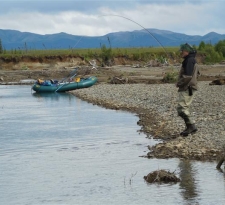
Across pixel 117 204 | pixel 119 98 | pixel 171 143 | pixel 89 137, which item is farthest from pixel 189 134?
pixel 119 98

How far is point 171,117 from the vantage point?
17.5m

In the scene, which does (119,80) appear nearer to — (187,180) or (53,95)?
(53,95)

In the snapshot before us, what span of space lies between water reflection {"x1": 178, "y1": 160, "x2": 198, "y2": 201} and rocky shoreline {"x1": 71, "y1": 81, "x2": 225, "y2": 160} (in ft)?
1.61

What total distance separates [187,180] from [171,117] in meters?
7.12

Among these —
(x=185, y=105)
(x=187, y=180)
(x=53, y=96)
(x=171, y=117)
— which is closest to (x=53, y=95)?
(x=53, y=96)

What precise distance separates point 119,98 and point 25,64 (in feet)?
104

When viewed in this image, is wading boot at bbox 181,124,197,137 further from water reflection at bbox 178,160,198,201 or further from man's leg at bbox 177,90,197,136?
water reflection at bbox 178,160,198,201

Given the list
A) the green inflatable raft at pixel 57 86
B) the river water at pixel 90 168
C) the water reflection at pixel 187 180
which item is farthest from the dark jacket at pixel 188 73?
the green inflatable raft at pixel 57 86

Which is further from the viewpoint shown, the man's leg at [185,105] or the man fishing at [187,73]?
the man's leg at [185,105]

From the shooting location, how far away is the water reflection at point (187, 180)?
9.45m

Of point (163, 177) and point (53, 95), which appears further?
point (53, 95)

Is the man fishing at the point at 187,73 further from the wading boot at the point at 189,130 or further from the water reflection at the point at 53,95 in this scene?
the water reflection at the point at 53,95

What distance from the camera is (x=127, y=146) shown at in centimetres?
1409

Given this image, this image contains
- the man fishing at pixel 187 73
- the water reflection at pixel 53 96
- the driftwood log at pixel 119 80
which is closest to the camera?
the man fishing at pixel 187 73
